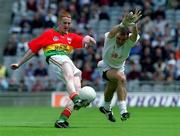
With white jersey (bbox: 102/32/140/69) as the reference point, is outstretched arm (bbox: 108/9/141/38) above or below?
above

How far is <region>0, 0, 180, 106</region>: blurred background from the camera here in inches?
1188

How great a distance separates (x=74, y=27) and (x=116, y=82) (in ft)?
57.6

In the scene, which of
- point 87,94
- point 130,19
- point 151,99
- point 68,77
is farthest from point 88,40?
point 151,99

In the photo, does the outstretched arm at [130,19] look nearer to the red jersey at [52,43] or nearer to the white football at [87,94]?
the red jersey at [52,43]

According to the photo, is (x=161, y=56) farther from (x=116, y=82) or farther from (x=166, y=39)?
(x=116, y=82)

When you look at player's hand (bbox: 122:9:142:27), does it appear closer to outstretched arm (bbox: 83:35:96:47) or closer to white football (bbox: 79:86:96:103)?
outstretched arm (bbox: 83:35:96:47)

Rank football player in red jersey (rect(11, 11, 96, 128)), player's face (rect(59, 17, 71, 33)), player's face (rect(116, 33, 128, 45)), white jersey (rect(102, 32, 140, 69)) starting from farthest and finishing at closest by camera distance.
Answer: white jersey (rect(102, 32, 140, 69))
player's face (rect(116, 33, 128, 45))
player's face (rect(59, 17, 71, 33))
football player in red jersey (rect(11, 11, 96, 128))

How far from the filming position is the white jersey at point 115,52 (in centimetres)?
1681

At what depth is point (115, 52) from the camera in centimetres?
1692

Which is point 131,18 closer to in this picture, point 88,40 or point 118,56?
point 88,40

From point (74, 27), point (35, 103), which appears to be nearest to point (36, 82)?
point (35, 103)

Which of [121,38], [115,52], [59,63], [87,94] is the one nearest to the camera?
[87,94]

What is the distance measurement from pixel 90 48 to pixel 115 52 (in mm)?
14923

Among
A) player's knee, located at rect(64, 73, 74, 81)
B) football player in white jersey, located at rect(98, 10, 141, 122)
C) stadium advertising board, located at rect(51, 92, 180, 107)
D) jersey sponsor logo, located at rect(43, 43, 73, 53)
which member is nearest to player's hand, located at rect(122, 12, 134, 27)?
football player in white jersey, located at rect(98, 10, 141, 122)
